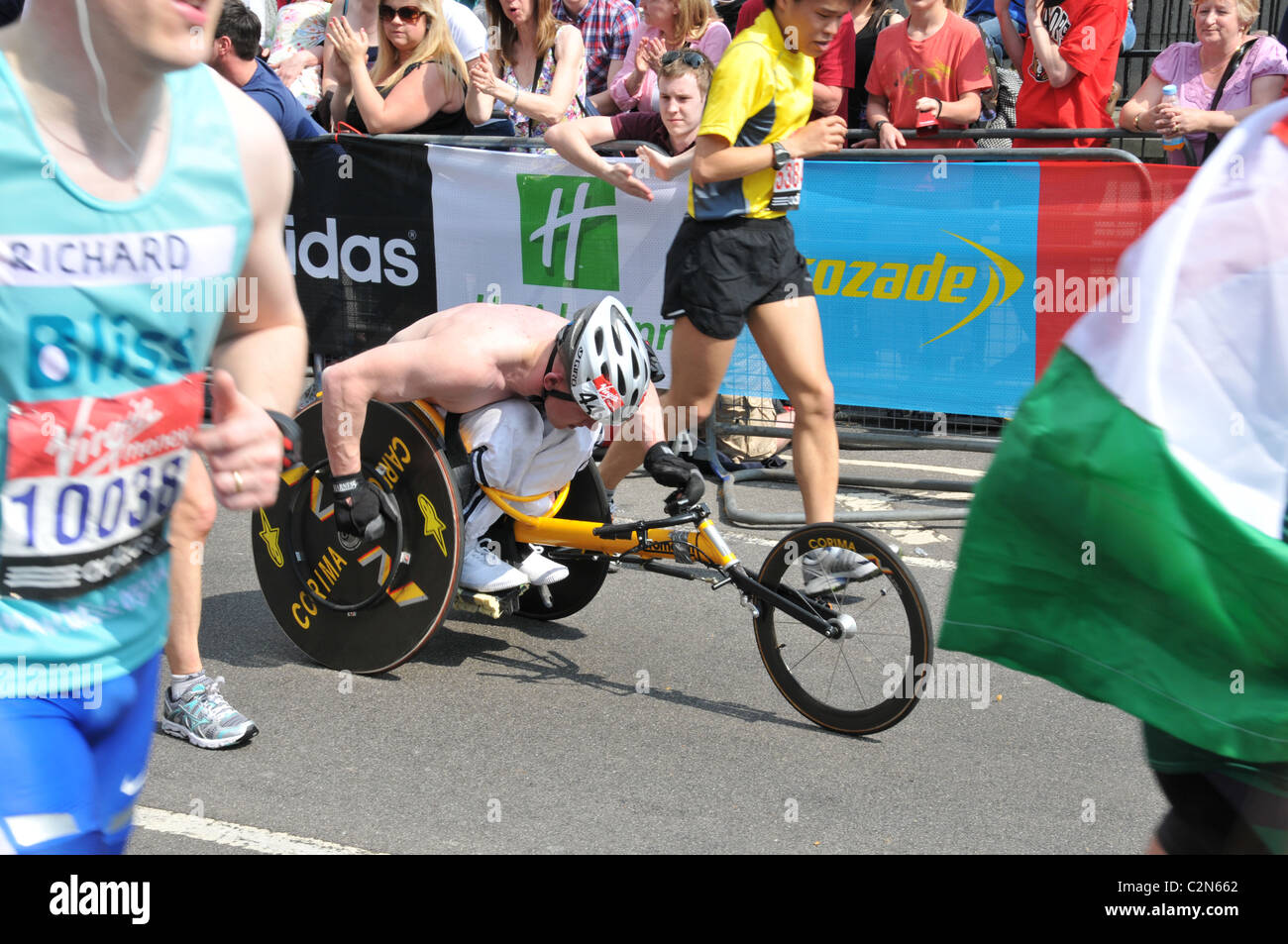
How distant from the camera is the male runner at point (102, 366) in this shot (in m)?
1.84

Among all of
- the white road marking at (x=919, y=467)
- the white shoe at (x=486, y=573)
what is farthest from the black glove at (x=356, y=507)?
the white road marking at (x=919, y=467)

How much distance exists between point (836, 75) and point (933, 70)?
0.74m

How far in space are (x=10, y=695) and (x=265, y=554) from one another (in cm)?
317

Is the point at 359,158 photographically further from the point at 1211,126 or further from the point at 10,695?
the point at 10,695

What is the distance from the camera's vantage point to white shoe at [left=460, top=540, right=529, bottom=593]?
4816 mm

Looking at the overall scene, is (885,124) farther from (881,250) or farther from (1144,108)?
(1144,108)

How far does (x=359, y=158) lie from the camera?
26.7 feet

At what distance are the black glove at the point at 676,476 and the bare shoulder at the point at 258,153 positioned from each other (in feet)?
7.99

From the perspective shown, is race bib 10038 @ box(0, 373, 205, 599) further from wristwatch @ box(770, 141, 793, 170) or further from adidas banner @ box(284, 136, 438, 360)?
adidas banner @ box(284, 136, 438, 360)

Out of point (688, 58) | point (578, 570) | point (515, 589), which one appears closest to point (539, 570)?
point (515, 589)

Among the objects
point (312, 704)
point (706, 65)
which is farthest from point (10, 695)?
point (706, 65)

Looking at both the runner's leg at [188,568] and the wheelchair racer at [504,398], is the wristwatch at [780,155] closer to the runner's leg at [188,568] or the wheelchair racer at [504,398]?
the wheelchair racer at [504,398]

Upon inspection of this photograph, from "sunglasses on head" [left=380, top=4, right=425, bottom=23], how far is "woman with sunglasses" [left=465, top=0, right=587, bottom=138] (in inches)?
16.6

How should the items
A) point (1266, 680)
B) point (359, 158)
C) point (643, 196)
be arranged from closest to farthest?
point (1266, 680)
point (643, 196)
point (359, 158)
